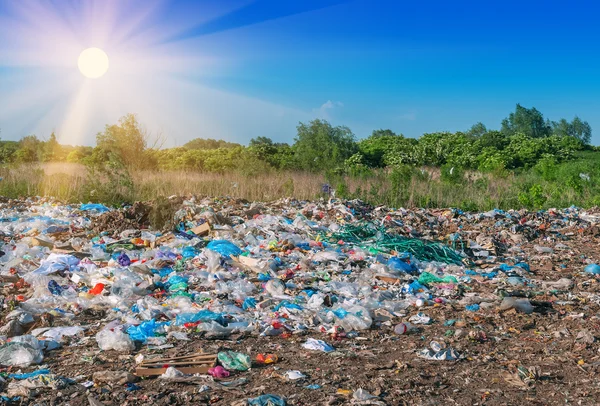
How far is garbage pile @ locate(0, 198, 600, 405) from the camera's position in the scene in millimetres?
2926

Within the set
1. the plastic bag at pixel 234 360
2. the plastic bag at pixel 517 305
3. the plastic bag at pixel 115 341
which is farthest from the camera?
the plastic bag at pixel 517 305

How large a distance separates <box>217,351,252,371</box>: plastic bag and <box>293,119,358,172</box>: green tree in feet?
43.8

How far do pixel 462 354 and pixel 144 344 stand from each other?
2.04 metres

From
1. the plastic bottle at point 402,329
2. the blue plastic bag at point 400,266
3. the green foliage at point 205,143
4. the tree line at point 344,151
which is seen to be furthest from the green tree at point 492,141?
the plastic bottle at point 402,329

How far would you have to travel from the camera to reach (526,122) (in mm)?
29109

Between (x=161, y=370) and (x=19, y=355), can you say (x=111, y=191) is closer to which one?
(x=19, y=355)

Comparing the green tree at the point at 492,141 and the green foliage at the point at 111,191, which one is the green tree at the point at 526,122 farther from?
the green foliage at the point at 111,191

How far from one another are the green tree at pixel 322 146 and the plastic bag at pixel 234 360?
43.8ft

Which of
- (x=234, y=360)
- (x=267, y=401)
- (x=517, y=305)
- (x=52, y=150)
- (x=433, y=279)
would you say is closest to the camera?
(x=267, y=401)

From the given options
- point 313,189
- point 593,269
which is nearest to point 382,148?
point 313,189

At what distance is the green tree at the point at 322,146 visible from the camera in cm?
1694

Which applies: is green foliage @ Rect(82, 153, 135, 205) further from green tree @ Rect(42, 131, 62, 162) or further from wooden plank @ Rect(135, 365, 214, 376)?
green tree @ Rect(42, 131, 62, 162)

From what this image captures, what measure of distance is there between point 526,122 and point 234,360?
29.3 meters

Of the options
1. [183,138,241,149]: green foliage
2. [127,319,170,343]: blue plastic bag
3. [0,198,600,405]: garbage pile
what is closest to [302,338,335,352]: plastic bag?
[0,198,600,405]: garbage pile
